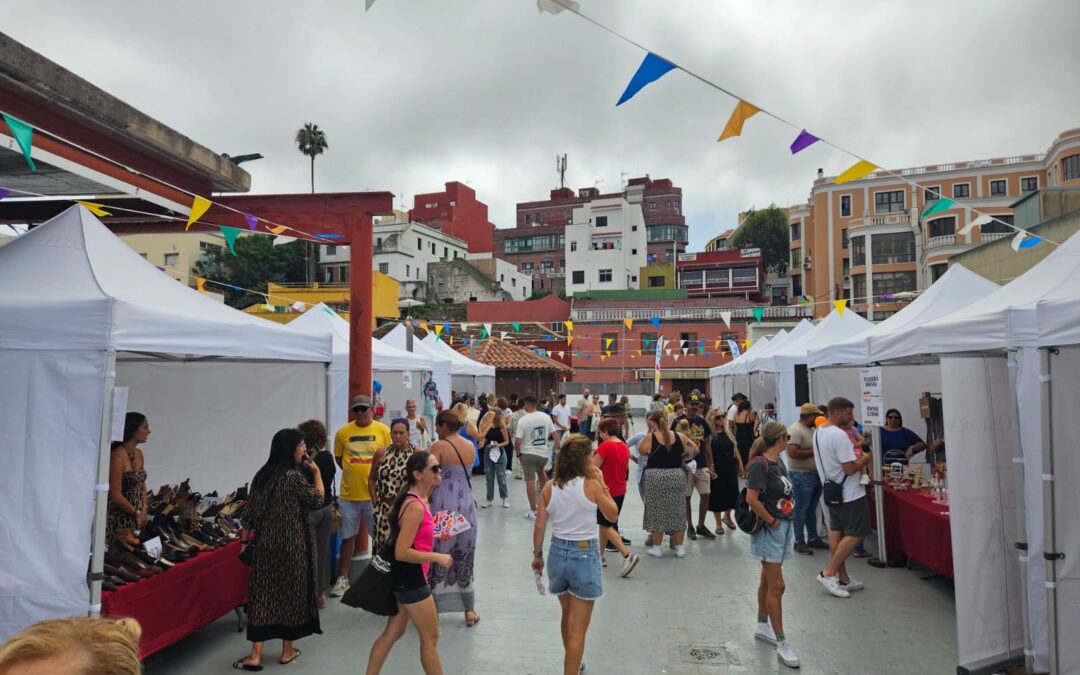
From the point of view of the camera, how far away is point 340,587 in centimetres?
628

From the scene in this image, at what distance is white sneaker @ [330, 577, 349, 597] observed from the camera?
621 centimetres

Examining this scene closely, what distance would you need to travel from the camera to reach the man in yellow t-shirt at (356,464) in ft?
20.4

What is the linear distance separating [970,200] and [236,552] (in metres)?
46.8

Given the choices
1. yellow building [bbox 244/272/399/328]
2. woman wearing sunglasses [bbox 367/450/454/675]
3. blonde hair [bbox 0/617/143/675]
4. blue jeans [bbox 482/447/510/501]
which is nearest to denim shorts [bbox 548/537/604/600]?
woman wearing sunglasses [bbox 367/450/454/675]

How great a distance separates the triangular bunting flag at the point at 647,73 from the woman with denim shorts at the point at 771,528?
9.43ft

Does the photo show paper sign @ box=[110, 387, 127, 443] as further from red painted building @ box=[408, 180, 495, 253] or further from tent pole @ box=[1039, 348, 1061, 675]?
red painted building @ box=[408, 180, 495, 253]

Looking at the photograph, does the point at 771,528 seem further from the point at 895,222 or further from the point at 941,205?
the point at 895,222

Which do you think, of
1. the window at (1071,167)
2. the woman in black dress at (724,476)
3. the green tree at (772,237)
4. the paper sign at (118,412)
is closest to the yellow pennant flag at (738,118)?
the woman in black dress at (724,476)

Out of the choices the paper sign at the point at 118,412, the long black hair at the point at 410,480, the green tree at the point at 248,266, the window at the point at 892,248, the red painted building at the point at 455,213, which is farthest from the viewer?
the red painted building at the point at 455,213

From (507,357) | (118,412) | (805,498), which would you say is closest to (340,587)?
(118,412)

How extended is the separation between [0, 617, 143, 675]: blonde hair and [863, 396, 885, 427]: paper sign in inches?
282

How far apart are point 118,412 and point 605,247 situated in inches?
2144

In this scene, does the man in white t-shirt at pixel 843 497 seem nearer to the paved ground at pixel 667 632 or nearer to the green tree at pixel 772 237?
the paved ground at pixel 667 632

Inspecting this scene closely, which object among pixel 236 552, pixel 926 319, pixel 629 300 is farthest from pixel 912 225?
pixel 236 552
